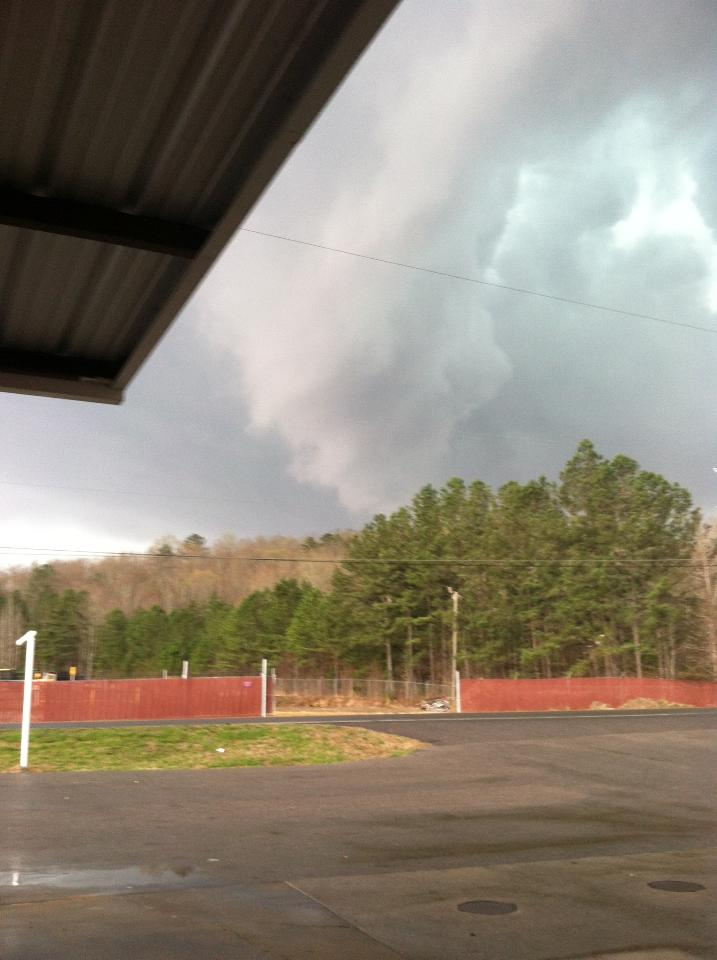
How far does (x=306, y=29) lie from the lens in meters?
3.40

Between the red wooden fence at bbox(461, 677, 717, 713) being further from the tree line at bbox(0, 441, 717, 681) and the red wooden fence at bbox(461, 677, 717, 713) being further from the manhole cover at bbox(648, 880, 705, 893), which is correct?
the manhole cover at bbox(648, 880, 705, 893)

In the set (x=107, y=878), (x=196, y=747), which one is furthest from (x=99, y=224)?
(x=196, y=747)

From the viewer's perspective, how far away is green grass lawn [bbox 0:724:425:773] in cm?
2012

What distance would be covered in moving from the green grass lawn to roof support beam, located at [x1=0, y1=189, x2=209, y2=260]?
16354 millimetres

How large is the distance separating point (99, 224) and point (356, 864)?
6518 mm

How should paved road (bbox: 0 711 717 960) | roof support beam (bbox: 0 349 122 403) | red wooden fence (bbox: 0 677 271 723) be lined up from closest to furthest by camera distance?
roof support beam (bbox: 0 349 122 403), paved road (bbox: 0 711 717 960), red wooden fence (bbox: 0 677 271 723)

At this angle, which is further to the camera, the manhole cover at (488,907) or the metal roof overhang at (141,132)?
the manhole cover at (488,907)

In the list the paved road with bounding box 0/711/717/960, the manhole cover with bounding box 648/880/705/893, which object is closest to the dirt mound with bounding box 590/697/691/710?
the paved road with bounding box 0/711/717/960

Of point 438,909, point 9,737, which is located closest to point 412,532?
point 9,737

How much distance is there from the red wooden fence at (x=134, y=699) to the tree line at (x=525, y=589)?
1964 centimetres

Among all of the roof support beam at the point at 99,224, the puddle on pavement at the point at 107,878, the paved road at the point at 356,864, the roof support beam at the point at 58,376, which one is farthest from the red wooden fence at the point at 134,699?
the roof support beam at the point at 99,224

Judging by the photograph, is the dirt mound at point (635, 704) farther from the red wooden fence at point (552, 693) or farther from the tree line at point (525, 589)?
the tree line at point (525, 589)

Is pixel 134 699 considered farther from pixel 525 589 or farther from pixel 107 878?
pixel 525 589

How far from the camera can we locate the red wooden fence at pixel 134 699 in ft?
124
